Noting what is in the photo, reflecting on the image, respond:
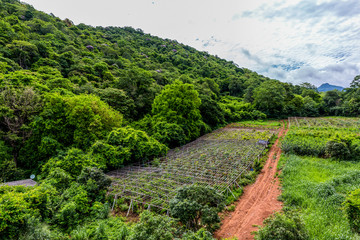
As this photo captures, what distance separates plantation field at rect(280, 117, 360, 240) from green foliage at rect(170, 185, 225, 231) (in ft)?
13.5

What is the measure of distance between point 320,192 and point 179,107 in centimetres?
1940

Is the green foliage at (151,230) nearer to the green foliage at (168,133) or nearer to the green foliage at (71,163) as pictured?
the green foliage at (71,163)

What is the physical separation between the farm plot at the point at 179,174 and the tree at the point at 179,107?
20.2 feet

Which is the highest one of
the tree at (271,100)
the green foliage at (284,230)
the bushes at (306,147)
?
the tree at (271,100)

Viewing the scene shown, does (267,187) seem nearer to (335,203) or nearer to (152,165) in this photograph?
(335,203)

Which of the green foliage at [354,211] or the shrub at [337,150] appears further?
the shrub at [337,150]

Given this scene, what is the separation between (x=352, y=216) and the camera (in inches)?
302

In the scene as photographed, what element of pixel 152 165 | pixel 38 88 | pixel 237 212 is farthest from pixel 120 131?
pixel 237 212

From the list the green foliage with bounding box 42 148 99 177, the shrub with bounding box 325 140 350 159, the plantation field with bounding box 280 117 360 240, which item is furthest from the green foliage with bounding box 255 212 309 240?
the shrub with bounding box 325 140 350 159

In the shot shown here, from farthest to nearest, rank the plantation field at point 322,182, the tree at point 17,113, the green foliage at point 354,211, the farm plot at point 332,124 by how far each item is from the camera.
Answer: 1. the farm plot at point 332,124
2. the tree at point 17,113
3. the plantation field at point 322,182
4. the green foliage at point 354,211

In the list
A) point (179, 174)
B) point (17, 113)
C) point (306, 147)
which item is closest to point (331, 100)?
point (306, 147)

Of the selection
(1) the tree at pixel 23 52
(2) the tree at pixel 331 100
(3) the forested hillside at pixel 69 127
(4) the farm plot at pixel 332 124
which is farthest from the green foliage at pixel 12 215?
(2) the tree at pixel 331 100

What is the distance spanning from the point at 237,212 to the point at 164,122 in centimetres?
1596

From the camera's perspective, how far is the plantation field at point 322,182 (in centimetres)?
809
